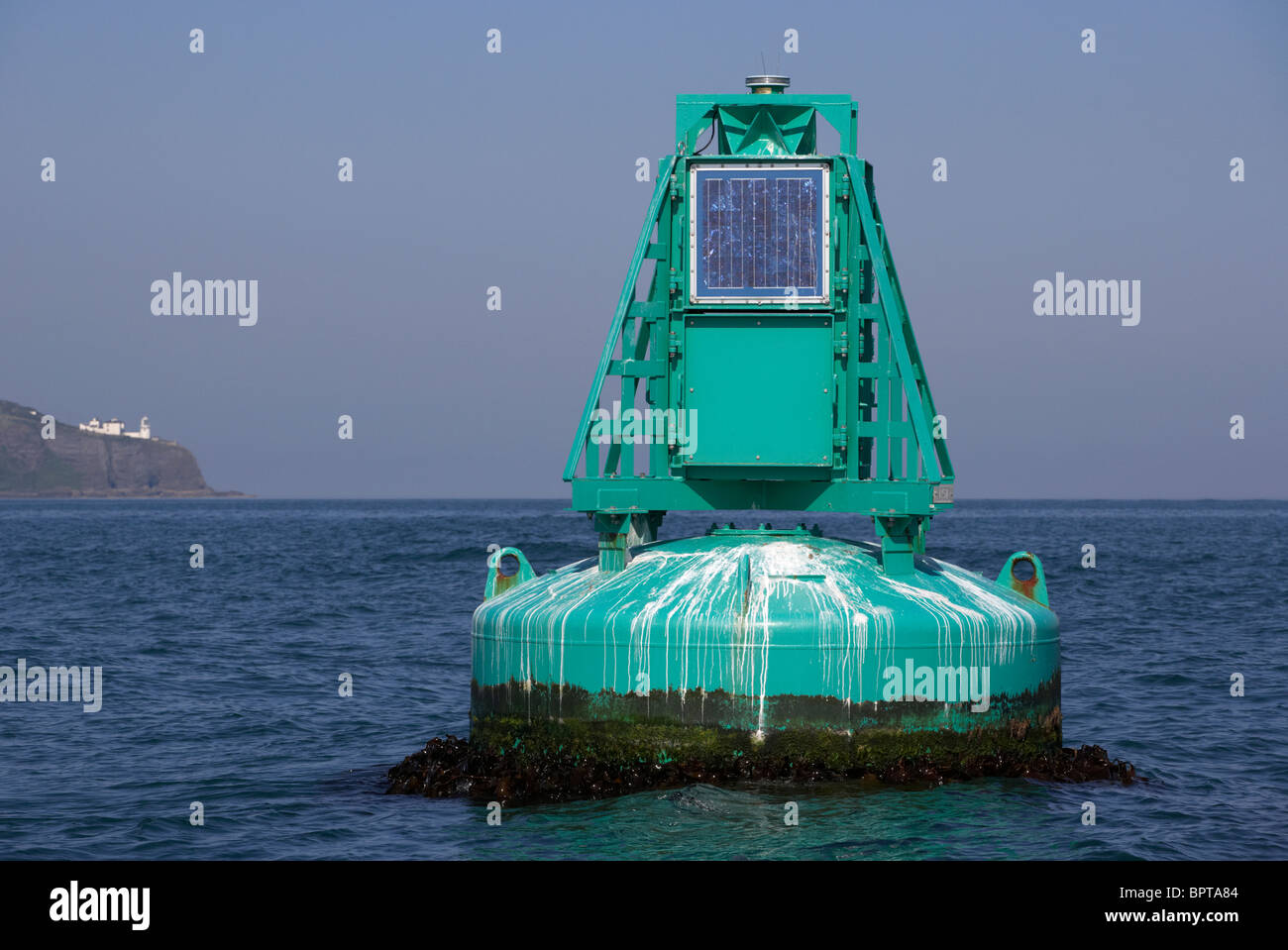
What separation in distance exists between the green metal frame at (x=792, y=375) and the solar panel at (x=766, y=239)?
5.3 inches

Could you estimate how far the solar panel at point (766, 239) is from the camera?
17.0m

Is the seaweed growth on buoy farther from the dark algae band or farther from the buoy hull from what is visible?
the buoy hull

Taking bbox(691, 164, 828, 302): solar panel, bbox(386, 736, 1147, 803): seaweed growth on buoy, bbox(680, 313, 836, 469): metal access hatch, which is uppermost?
bbox(691, 164, 828, 302): solar panel

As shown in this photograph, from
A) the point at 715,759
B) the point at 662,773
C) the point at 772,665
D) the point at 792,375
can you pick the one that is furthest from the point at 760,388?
the point at 662,773

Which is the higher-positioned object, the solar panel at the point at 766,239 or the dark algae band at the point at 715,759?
the solar panel at the point at 766,239

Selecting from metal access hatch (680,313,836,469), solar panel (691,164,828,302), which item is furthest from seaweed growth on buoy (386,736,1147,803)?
solar panel (691,164,828,302)

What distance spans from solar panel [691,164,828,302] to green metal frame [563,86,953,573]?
0.13m

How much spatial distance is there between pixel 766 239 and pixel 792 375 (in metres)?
1.32

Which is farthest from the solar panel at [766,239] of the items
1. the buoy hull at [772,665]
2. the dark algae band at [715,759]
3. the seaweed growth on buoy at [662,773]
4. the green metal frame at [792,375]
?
the seaweed growth on buoy at [662,773]

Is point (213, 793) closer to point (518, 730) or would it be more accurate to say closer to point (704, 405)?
point (518, 730)

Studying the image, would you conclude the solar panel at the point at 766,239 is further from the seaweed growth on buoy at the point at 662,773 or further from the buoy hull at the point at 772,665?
the seaweed growth on buoy at the point at 662,773

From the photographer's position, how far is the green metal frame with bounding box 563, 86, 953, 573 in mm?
16859

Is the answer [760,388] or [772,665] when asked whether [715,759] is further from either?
[760,388]

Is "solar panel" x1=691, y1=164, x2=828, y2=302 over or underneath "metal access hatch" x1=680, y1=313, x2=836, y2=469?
over
